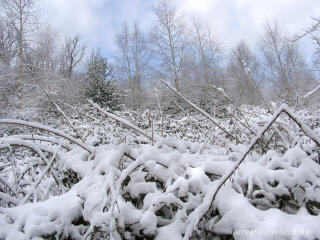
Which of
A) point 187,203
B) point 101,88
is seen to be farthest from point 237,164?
point 101,88

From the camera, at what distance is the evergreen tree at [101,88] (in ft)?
47.0

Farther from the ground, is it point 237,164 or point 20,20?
point 20,20

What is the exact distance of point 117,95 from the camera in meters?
14.7

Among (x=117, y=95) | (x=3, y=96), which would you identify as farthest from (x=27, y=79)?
(x=117, y=95)

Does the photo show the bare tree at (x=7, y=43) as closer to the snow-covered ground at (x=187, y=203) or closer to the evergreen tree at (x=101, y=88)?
the evergreen tree at (x=101, y=88)

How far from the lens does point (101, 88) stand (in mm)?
14406

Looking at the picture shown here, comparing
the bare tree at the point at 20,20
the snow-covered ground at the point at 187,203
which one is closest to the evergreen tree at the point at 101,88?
the bare tree at the point at 20,20

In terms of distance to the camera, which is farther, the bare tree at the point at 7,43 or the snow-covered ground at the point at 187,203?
the bare tree at the point at 7,43

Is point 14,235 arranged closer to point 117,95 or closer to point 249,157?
point 249,157

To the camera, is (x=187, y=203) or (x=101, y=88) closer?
(x=187, y=203)

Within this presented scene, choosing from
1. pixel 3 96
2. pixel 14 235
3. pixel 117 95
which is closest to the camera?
pixel 14 235

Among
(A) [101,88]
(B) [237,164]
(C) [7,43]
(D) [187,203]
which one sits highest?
(C) [7,43]

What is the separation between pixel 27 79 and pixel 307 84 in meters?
15.7

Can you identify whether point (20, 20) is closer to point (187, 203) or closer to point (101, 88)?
point (101, 88)
